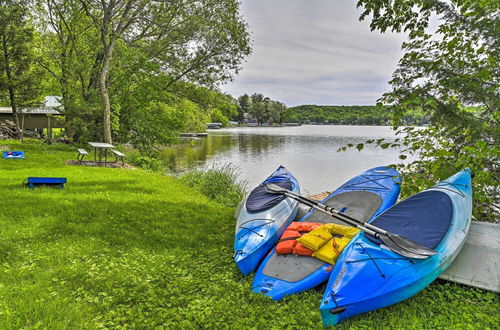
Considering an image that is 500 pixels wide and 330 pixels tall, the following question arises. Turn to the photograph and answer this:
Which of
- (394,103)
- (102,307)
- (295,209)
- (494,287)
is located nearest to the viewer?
(102,307)

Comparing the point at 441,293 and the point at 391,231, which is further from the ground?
the point at 391,231

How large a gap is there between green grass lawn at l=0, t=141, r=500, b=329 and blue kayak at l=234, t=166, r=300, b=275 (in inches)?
10.2

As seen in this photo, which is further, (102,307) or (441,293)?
(441,293)

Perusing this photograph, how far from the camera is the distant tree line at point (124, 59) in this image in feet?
51.8

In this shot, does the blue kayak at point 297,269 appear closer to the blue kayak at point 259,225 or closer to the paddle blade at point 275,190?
the blue kayak at point 259,225

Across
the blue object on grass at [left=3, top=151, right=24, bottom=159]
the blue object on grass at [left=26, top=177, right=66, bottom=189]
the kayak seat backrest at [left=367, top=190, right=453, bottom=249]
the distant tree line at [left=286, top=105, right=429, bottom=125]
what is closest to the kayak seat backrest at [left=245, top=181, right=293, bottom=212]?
the kayak seat backrest at [left=367, top=190, right=453, bottom=249]

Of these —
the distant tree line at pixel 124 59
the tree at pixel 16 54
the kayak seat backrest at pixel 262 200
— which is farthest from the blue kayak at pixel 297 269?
the tree at pixel 16 54

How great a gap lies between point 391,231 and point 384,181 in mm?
3202

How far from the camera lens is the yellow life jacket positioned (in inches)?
157

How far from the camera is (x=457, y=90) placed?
184 inches

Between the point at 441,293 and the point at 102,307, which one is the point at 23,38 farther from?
the point at 441,293

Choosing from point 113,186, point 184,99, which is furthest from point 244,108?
point 113,186

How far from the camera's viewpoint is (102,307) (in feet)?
10.5

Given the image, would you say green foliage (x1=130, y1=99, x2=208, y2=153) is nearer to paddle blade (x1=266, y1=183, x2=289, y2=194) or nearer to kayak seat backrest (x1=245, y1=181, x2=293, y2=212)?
kayak seat backrest (x1=245, y1=181, x2=293, y2=212)
